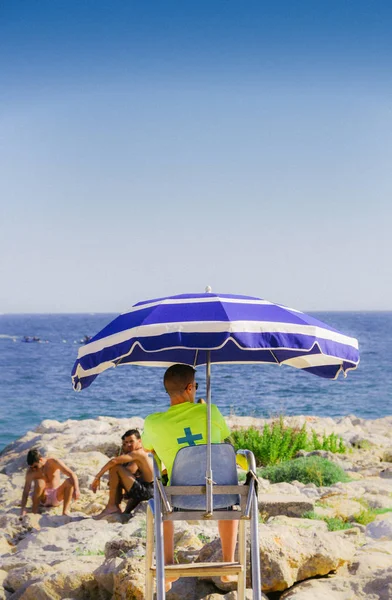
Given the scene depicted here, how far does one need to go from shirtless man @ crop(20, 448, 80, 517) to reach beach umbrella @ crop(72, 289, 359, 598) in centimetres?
587

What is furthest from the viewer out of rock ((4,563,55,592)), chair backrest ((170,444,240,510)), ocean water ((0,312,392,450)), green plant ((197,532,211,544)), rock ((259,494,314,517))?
ocean water ((0,312,392,450))

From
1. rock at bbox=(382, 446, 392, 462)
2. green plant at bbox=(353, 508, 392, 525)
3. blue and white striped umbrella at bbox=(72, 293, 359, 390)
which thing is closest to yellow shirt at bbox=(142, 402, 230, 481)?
blue and white striped umbrella at bbox=(72, 293, 359, 390)

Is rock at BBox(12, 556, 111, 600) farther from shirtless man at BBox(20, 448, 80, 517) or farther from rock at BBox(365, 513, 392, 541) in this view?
shirtless man at BBox(20, 448, 80, 517)

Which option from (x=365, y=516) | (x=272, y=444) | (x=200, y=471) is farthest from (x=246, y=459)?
(x=272, y=444)

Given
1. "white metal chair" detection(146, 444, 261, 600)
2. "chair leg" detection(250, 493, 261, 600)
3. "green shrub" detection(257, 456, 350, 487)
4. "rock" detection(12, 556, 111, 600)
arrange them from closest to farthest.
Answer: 1. "chair leg" detection(250, 493, 261, 600)
2. "white metal chair" detection(146, 444, 261, 600)
3. "rock" detection(12, 556, 111, 600)
4. "green shrub" detection(257, 456, 350, 487)

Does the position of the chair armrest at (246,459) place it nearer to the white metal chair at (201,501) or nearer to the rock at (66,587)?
the white metal chair at (201,501)

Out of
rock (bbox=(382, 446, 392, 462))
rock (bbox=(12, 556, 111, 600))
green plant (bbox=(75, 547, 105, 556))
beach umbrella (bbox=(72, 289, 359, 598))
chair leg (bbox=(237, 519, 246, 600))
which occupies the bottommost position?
rock (bbox=(382, 446, 392, 462))

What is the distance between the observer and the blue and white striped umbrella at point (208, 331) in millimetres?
4539

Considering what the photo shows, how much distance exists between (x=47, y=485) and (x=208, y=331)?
7.49 m

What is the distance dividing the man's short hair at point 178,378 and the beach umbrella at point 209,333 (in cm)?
15

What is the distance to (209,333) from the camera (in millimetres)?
4543

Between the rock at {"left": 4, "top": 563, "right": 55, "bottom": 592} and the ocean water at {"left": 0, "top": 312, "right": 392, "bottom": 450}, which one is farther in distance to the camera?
the ocean water at {"left": 0, "top": 312, "right": 392, "bottom": 450}

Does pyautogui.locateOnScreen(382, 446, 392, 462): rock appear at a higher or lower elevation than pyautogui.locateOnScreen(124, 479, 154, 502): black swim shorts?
lower

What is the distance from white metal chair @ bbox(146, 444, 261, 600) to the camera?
4.61 m
